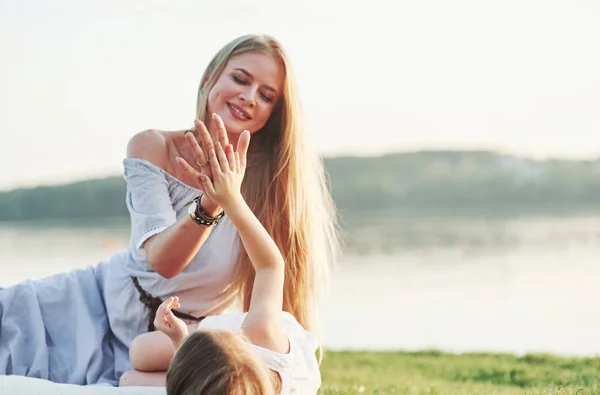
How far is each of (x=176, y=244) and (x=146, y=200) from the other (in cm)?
40

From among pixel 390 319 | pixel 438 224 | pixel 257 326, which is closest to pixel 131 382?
pixel 257 326

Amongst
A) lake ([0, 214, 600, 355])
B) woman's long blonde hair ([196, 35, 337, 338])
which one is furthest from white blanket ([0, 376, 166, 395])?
lake ([0, 214, 600, 355])

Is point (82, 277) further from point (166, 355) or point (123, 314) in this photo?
point (166, 355)

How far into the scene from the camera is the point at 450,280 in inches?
356

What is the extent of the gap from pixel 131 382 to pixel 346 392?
1.09 metres

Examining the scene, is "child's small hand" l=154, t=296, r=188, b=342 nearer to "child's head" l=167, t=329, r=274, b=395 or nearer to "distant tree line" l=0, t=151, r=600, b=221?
"child's head" l=167, t=329, r=274, b=395

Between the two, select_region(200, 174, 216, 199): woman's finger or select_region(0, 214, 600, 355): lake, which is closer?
select_region(200, 174, 216, 199): woman's finger

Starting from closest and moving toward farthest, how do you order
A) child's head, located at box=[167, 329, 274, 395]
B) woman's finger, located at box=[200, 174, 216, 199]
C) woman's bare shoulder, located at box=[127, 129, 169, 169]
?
child's head, located at box=[167, 329, 274, 395], woman's finger, located at box=[200, 174, 216, 199], woman's bare shoulder, located at box=[127, 129, 169, 169]

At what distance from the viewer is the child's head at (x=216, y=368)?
A: 209cm

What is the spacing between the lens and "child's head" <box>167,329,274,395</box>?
2.09 metres

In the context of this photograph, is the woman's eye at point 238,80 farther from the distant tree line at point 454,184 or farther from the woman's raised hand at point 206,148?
the distant tree line at point 454,184

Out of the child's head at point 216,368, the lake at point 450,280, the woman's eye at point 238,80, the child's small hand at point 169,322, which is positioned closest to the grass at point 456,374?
the lake at point 450,280

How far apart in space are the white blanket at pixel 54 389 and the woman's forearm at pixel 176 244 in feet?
1.82

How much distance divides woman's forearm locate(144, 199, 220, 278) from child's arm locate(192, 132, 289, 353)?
30 centimetres
